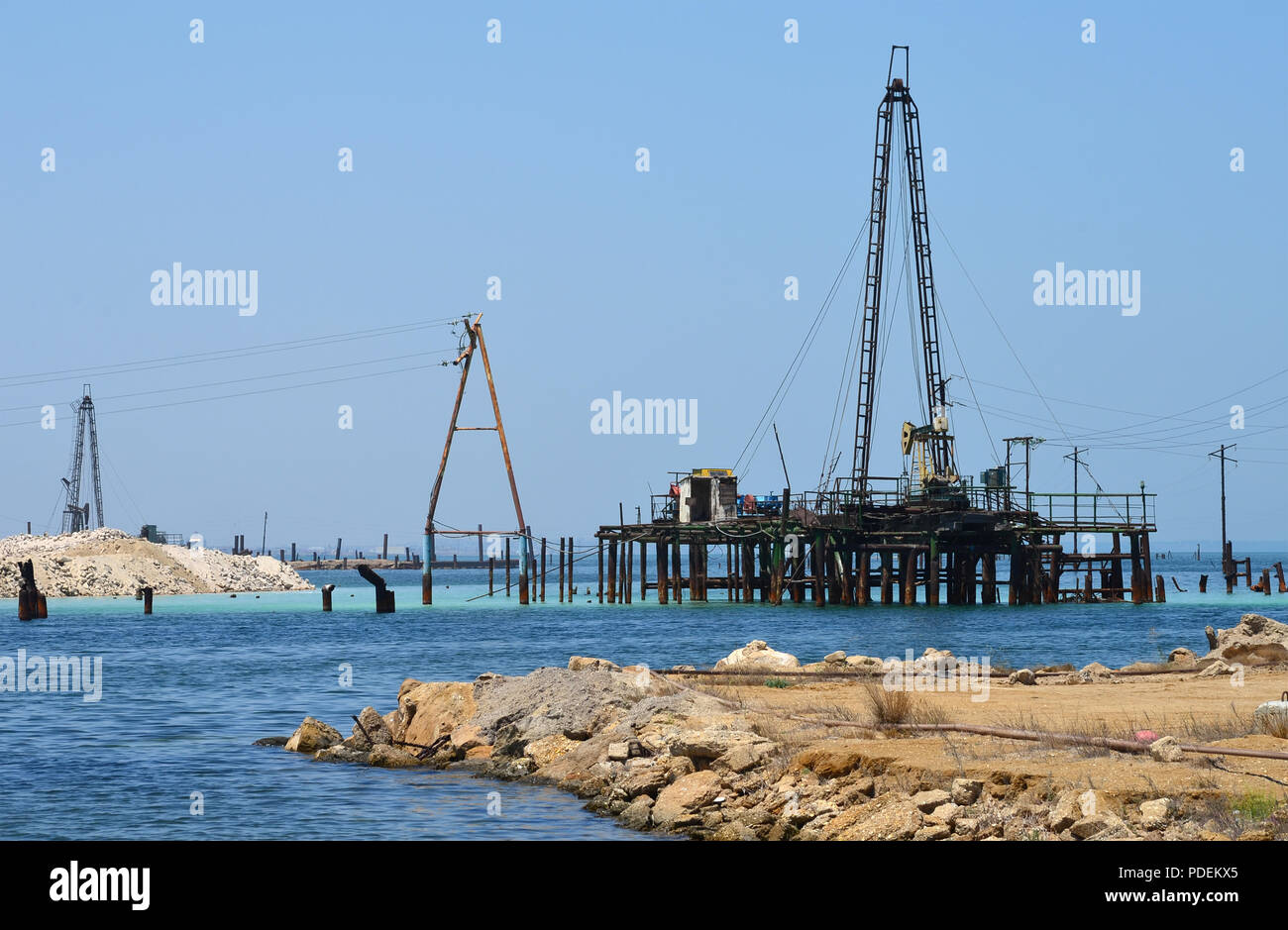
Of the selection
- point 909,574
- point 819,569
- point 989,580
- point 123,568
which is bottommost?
point 989,580

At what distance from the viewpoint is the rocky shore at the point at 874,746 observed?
13336 mm

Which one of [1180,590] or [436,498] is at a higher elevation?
[436,498]

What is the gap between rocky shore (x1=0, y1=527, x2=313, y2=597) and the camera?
103 m

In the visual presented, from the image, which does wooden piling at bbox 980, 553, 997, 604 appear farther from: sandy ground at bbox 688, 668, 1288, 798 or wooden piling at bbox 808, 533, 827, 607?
sandy ground at bbox 688, 668, 1288, 798

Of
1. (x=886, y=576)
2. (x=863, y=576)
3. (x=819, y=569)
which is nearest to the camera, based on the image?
(x=863, y=576)

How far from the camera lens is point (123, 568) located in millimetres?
107688

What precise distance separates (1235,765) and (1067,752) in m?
1.83

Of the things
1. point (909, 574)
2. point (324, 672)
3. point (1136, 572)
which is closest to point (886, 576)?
point (909, 574)

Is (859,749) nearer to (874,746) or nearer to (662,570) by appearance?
(874,746)

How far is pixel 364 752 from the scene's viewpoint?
23016 millimetres

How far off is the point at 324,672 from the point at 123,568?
7381 cm

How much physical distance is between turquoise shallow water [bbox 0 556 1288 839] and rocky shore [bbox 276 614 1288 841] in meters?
1.13
